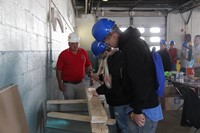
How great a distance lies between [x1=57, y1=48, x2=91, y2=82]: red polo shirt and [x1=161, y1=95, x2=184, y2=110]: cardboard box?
255cm

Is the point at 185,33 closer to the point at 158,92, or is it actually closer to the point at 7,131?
the point at 158,92

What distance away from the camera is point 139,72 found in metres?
1.90

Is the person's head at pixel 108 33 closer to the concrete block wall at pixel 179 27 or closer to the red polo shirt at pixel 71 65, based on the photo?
the red polo shirt at pixel 71 65

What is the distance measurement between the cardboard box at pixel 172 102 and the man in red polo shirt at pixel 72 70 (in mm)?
2519

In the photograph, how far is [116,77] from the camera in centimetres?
222

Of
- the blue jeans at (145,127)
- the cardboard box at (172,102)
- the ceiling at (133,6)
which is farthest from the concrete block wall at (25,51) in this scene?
the ceiling at (133,6)

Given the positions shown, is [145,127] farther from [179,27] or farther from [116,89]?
[179,27]

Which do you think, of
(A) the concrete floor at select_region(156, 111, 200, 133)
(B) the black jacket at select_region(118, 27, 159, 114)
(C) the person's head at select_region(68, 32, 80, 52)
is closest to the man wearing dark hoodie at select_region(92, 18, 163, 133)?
(B) the black jacket at select_region(118, 27, 159, 114)

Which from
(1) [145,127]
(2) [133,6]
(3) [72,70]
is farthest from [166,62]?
(1) [145,127]

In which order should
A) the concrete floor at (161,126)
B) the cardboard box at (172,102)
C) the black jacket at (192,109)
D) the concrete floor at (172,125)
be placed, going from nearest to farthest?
the concrete floor at (161,126)
the black jacket at (192,109)
the concrete floor at (172,125)
the cardboard box at (172,102)

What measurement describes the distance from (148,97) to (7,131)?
3.57ft

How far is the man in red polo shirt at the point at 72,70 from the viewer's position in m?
4.02

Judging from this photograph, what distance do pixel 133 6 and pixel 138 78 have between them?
9788 mm

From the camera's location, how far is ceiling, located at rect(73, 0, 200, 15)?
10.8 m
